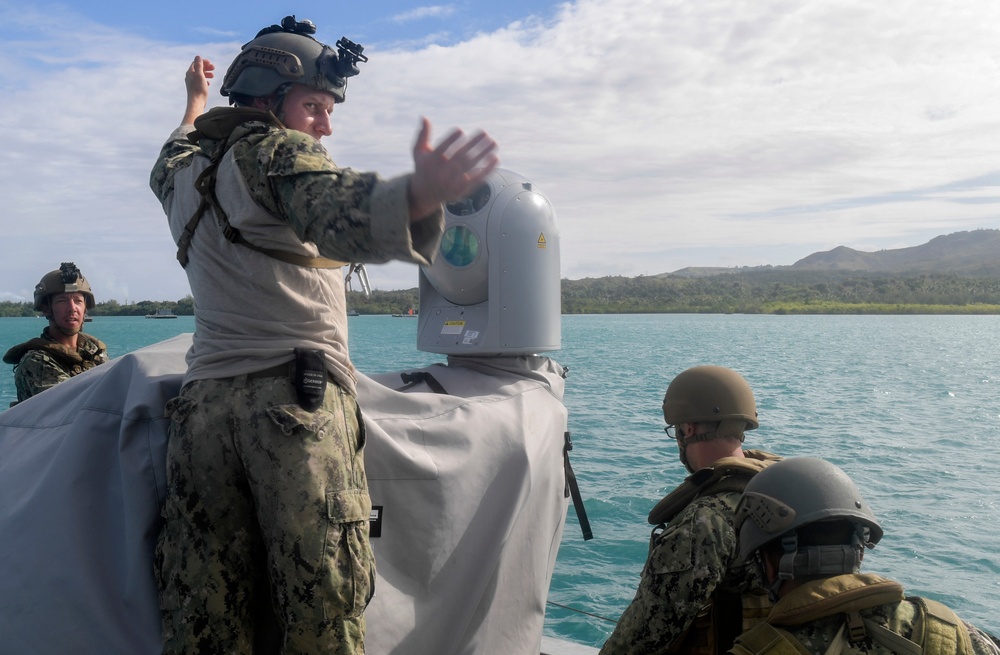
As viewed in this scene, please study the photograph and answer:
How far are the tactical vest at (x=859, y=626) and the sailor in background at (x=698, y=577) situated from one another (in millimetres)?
497

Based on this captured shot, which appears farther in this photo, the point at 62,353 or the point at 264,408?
the point at 62,353

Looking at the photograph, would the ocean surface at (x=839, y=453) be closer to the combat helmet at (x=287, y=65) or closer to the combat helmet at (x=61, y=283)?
the combat helmet at (x=287, y=65)

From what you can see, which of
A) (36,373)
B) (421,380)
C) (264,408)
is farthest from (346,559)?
(36,373)

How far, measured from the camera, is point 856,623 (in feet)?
7.30

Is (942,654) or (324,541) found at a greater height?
(324,541)

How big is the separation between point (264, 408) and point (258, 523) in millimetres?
343

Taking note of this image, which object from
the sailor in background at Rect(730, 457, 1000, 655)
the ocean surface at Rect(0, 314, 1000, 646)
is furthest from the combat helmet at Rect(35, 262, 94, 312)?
the sailor in background at Rect(730, 457, 1000, 655)

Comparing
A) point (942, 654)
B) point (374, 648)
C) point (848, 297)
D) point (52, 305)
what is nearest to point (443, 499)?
point (374, 648)

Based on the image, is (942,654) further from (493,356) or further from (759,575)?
(493,356)

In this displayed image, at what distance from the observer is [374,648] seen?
3012 mm

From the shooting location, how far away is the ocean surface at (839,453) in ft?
34.8

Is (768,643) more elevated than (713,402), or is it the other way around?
(713,402)

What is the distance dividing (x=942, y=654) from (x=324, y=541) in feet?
5.12

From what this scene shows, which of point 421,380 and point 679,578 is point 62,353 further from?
point 679,578
